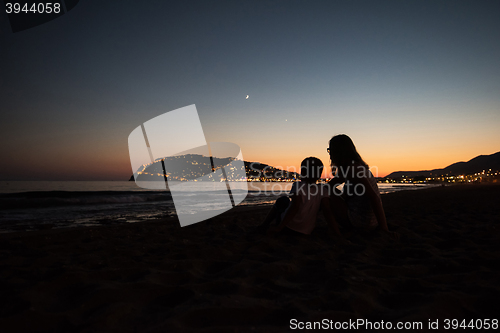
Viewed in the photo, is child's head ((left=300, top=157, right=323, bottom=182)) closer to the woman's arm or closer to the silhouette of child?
the silhouette of child

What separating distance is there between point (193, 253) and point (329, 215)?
1747 mm

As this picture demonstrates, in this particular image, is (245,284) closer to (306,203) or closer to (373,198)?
(306,203)

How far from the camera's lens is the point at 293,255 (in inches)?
97.8

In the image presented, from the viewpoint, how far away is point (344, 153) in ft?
10.1

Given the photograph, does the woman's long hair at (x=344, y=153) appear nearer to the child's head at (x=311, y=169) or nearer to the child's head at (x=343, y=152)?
the child's head at (x=343, y=152)

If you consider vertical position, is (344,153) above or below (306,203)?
above

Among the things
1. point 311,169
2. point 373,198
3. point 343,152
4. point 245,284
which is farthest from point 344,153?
point 245,284

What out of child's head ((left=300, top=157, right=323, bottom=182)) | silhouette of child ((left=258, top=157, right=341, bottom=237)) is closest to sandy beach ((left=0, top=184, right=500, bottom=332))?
silhouette of child ((left=258, top=157, right=341, bottom=237))

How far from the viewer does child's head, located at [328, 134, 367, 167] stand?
307cm

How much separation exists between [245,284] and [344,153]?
2.07 meters

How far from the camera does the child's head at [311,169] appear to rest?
2.94 metres

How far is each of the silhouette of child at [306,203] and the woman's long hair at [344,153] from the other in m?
0.31

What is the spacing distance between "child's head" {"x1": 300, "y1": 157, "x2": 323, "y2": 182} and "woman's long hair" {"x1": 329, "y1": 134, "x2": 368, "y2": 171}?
12.1 inches

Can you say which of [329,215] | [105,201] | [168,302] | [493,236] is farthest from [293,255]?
[105,201]
